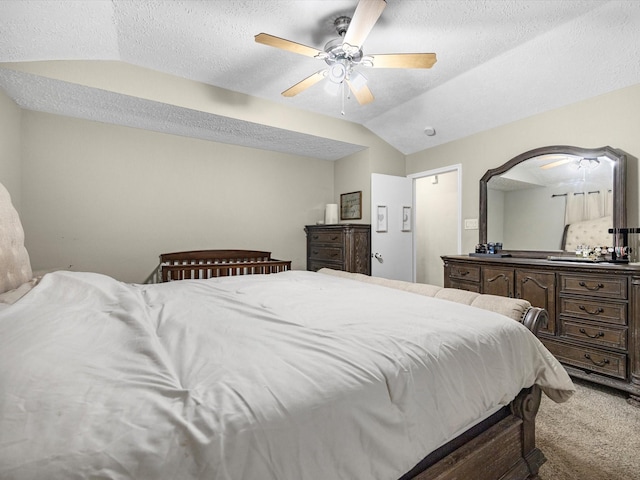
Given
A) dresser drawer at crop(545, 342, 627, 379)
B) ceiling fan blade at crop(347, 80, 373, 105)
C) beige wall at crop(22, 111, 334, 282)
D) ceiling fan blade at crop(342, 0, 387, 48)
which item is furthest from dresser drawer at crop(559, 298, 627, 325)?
beige wall at crop(22, 111, 334, 282)

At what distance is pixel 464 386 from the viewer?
964 mm

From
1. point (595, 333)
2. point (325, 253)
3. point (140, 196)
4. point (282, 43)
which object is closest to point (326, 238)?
point (325, 253)

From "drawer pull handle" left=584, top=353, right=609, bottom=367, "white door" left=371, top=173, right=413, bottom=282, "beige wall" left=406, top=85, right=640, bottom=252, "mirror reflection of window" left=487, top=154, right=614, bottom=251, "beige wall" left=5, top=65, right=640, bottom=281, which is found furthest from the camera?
"white door" left=371, top=173, right=413, bottom=282

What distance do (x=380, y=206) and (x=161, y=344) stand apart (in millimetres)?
3556

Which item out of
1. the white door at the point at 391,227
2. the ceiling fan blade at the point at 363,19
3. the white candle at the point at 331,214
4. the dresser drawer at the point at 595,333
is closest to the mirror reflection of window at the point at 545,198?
the dresser drawer at the point at 595,333

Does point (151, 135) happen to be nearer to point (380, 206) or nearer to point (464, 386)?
point (380, 206)

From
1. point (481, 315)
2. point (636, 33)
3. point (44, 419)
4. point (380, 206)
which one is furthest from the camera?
point (380, 206)

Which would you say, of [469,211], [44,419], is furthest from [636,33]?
[44,419]

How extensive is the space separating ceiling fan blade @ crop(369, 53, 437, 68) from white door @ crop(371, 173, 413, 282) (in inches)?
79.8

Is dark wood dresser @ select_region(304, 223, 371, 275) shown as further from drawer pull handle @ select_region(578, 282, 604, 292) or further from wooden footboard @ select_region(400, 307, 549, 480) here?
wooden footboard @ select_region(400, 307, 549, 480)

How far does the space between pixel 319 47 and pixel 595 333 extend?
122 inches

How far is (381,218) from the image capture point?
13.7 feet

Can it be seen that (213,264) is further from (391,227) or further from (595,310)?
(595,310)

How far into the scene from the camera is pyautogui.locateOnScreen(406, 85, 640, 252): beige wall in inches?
97.1
